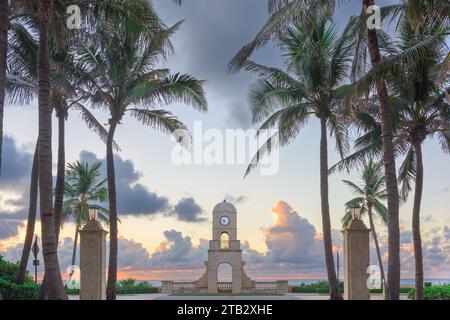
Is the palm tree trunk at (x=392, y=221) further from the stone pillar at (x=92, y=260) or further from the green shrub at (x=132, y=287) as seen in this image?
the green shrub at (x=132, y=287)

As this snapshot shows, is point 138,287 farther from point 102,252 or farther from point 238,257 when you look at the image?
point 102,252

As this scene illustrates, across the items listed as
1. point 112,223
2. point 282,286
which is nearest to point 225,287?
point 282,286

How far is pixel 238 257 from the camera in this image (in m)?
39.3

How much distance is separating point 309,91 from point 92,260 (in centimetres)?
977

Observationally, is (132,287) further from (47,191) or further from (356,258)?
(47,191)

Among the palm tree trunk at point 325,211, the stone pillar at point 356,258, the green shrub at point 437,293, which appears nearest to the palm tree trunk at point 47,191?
the stone pillar at point 356,258

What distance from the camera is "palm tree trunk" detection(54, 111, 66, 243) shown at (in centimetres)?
2205

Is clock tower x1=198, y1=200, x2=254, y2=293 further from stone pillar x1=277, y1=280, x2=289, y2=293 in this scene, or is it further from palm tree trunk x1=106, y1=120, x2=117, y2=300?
palm tree trunk x1=106, y1=120, x2=117, y2=300

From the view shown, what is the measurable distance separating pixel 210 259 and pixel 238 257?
173 cm

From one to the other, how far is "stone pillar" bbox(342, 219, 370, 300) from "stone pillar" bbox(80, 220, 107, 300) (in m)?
7.57

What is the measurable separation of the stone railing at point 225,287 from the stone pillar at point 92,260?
19.4m

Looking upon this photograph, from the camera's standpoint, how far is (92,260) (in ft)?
64.6

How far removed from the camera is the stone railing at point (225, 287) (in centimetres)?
3853
